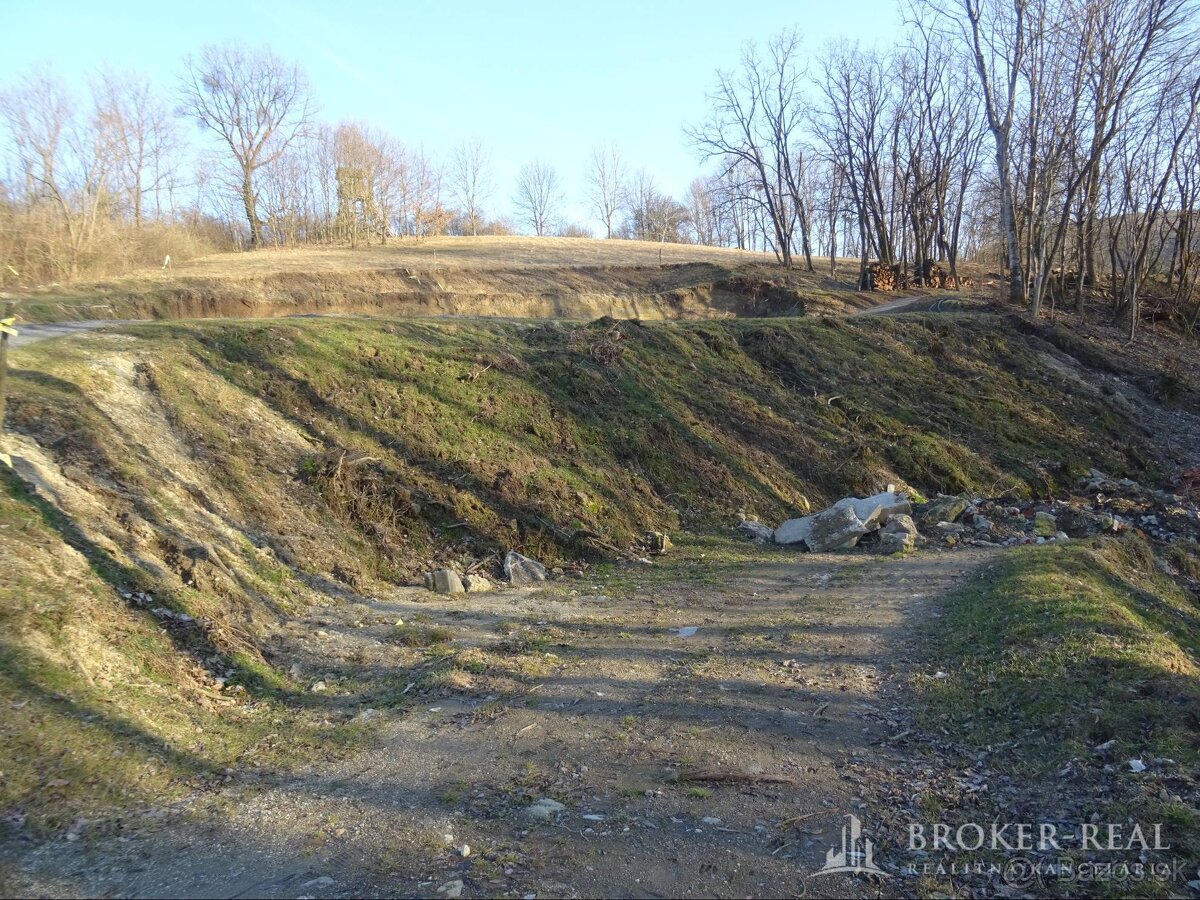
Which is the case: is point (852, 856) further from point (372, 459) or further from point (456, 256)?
point (456, 256)

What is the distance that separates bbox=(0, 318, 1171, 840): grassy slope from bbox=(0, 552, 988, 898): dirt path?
606mm

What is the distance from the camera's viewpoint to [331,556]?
8.52 m

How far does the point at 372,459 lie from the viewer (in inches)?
394

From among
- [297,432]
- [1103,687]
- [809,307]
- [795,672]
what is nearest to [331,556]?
[297,432]

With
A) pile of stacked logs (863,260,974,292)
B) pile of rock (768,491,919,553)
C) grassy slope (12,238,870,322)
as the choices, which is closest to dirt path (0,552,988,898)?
pile of rock (768,491,919,553)

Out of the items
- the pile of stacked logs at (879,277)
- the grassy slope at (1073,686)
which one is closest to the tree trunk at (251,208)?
the pile of stacked logs at (879,277)

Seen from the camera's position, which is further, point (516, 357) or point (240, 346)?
point (516, 357)

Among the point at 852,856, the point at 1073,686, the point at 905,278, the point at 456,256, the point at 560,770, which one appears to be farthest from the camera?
the point at 456,256

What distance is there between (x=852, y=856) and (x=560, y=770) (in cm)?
182

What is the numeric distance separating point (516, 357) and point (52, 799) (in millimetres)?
10842

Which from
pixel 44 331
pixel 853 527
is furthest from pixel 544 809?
pixel 44 331

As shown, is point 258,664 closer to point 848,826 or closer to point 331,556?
point 331,556

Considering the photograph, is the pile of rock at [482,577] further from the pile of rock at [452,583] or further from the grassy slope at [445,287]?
the grassy slope at [445,287]

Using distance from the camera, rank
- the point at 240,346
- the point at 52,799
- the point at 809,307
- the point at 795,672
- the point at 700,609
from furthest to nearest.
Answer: the point at 809,307, the point at 240,346, the point at 700,609, the point at 795,672, the point at 52,799
